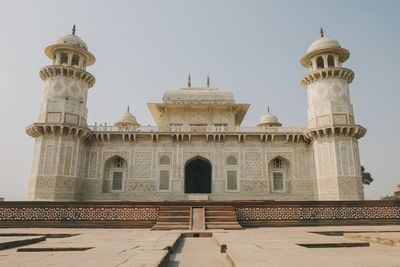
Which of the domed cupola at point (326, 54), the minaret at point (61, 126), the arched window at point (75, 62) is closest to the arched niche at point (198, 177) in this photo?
the minaret at point (61, 126)

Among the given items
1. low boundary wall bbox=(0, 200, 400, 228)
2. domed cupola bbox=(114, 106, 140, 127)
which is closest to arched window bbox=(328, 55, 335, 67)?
low boundary wall bbox=(0, 200, 400, 228)

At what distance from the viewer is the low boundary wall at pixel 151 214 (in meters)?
9.48

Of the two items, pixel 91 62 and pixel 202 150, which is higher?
pixel 91 62

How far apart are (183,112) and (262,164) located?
7.43 m

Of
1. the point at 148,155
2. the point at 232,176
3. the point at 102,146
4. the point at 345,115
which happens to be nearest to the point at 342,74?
the point at 345,115

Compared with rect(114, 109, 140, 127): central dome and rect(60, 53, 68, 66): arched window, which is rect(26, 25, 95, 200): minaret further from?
rect(114, 109, 140, 127): central dome

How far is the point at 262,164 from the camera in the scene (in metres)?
19.6

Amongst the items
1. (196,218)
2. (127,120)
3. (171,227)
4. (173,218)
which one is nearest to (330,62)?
(196,218)

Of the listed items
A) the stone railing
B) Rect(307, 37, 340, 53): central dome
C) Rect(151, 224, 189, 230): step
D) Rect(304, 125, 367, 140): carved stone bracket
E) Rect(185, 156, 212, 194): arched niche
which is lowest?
Rect(151, 224, 189, 230): step

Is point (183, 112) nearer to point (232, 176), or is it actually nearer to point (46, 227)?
point (232, 176)

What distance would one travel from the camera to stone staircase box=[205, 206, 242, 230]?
864 centimetres

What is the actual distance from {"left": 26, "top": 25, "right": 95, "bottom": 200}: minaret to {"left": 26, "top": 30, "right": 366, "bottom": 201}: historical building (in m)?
0.06

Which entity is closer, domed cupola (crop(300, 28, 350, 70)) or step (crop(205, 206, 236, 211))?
step (crop(205, 206, 236, 211))

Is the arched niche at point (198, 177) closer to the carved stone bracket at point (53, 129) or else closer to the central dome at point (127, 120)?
the carved stone bracket at point (53, 129)
